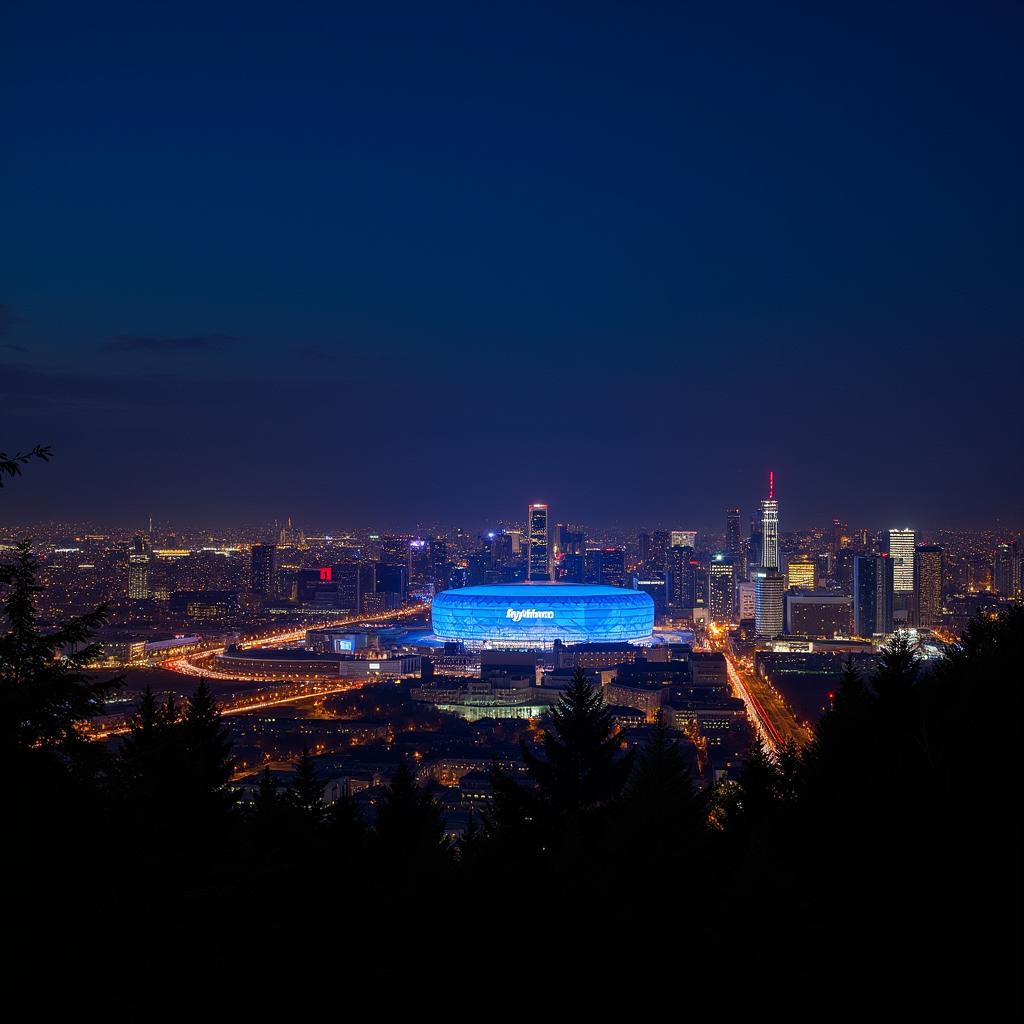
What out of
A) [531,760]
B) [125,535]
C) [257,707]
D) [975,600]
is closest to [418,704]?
[257,707]

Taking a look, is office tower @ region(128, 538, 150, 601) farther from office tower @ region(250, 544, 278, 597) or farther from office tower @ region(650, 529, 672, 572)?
office tower @ region(650, 529, 672, 572)

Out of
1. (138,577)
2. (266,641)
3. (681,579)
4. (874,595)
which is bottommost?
(266,641)

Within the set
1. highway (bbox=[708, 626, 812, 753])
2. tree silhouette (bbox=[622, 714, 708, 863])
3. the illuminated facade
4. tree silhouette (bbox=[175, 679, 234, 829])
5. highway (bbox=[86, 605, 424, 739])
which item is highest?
the illuminated facade

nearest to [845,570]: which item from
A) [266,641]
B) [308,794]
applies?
[266,641]

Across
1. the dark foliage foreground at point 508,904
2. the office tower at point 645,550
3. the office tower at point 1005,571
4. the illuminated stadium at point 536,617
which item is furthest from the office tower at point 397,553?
the dark foliage foreground at point 508,904

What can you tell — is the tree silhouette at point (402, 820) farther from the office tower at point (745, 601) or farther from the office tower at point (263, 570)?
the office tower at point (263, 570)

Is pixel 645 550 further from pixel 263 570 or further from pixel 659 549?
pixel 263 570

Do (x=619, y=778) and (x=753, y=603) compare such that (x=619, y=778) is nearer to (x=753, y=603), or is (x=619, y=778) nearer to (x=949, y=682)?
(x=949, y=682)

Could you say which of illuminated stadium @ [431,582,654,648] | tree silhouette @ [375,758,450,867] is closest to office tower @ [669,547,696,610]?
illuminated stadium @ [431,582,654,648]
